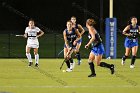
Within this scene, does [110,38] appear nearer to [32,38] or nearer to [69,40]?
[32,38]

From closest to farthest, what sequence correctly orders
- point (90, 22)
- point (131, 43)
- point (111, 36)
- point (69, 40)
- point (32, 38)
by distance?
point (90, 22) → point (69, 40) → point (131, 43) → point (32, 38) → point (111, 36)

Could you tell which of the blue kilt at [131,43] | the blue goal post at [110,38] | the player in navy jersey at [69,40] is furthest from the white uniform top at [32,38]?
the blue goal post at [110,38]

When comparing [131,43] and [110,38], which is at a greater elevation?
[110,38]

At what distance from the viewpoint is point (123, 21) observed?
5978 centimetres

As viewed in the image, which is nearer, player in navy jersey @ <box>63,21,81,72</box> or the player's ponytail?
the player's ponytail

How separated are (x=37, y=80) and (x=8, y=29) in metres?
41.6

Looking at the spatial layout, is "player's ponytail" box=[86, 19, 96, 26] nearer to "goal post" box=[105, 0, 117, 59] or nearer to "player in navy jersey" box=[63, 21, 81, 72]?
"player in navy jersey" box=[63, 21, 81, 72]

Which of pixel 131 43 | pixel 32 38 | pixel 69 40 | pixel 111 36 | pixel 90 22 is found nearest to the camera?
pixel 90 22

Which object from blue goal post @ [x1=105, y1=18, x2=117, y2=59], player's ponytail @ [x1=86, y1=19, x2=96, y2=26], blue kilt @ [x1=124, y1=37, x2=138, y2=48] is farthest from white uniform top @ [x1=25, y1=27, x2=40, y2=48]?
blue goal post @ [x1=105, y1=18, x2=117, y2=59]

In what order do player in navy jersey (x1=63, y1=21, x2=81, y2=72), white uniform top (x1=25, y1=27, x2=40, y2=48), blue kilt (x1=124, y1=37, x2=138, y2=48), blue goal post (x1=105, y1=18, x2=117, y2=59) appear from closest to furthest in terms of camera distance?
1. player in navy jersey (x1=63, y1=21, x2=81, y2=72)
2. blue kilt (x1=124, y1=37, x2=138, y2=48)
3. white uniform top (x1=25, y1=27, x2=40, y2=48)
4. blue goal post (x1=105, y1=18, x2=117, y2=59)

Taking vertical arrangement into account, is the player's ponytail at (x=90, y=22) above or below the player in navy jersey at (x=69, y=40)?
above

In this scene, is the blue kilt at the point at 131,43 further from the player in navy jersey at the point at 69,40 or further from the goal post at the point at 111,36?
the goal post at the point at 111,36

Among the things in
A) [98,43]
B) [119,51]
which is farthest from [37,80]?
[119,51]

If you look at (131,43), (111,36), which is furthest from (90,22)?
(111,36)
